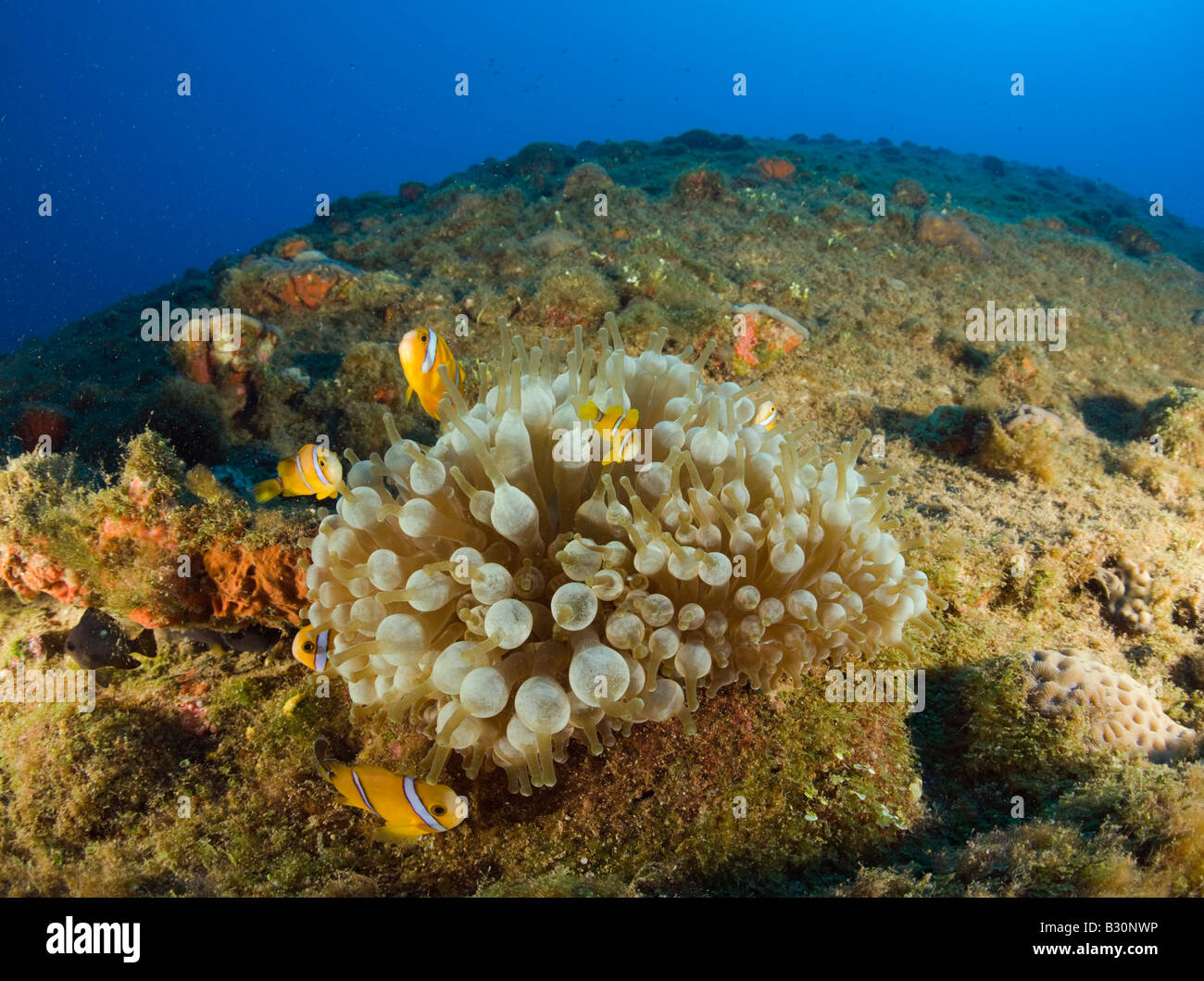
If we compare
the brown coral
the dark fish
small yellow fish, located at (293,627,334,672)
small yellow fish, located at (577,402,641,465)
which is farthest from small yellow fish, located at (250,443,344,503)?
the brown coral

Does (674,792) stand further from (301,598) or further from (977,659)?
(301,598)

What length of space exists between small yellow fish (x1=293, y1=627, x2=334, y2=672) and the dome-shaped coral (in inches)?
9.7

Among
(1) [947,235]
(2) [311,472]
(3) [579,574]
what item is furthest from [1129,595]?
(1) [947,235]

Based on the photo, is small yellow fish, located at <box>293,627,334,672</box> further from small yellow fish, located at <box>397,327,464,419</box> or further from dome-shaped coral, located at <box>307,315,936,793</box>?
small yellow fish, located at <box>397,327,464,419</box>

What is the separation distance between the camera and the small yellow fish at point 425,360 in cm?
383

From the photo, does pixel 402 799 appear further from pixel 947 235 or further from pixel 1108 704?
pixel 947 235

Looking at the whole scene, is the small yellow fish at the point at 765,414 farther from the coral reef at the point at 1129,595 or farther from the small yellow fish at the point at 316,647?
the small yellow fish at the point at 316,647

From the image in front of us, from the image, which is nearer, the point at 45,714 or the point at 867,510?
the point at 867,510

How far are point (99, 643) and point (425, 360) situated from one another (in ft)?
8.29

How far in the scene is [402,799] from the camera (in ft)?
7.83
